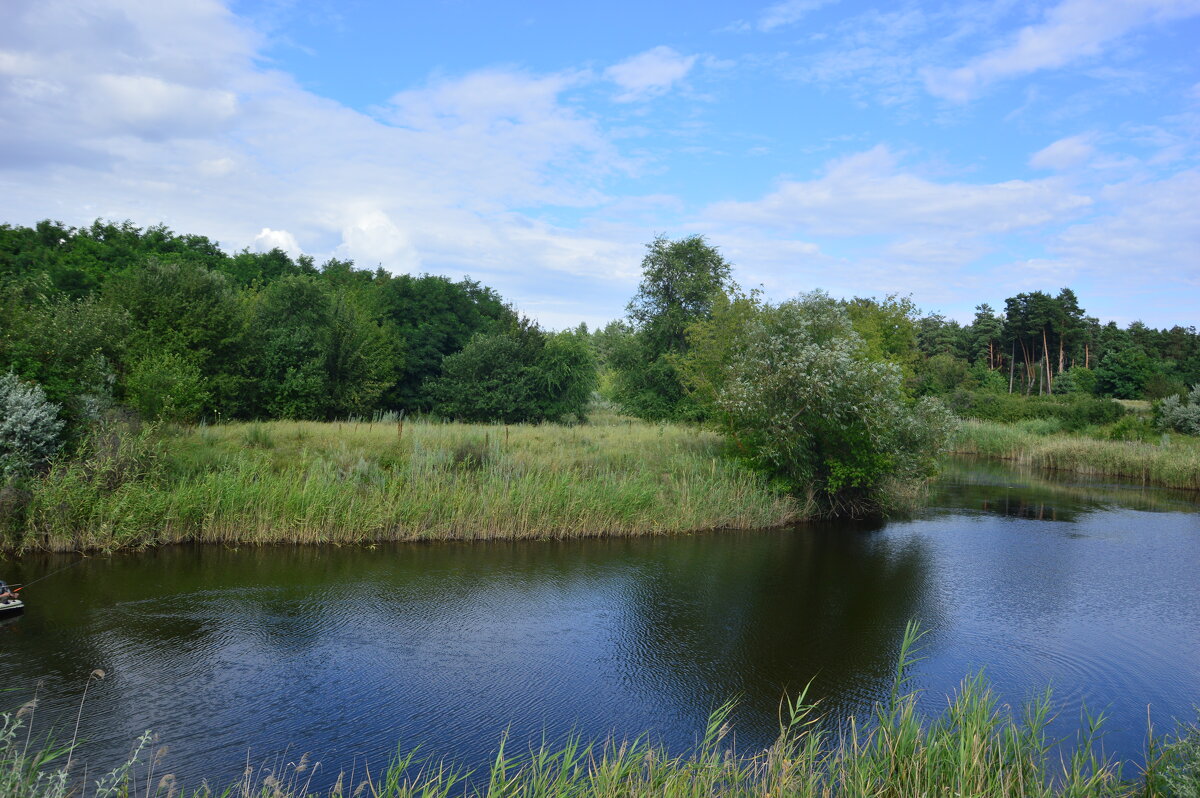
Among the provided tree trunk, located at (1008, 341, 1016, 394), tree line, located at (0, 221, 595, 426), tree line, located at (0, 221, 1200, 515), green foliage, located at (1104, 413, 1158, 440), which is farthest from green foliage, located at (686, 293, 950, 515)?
tree trunk, located at (1008, 341, 1016, 394)

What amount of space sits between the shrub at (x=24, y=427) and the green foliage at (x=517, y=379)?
17.1 metres

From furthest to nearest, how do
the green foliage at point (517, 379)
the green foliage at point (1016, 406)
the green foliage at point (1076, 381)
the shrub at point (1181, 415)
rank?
the green foliage at point (1076, 381)
the green foliage at point (1016, 406)
the shrub at point (1181, 415)
the green foliage at point (517, 379)

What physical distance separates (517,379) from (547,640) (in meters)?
20.7

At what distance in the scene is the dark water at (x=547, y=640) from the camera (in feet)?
23.1

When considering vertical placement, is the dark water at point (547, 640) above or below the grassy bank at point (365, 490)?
below

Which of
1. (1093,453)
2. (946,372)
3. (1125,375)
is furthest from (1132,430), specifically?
(1125,375)

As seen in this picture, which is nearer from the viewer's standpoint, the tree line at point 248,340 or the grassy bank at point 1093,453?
the tree line at point 248,340

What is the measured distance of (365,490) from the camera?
15055mm

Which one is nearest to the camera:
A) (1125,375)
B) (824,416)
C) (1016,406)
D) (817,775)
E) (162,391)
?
(817,775)

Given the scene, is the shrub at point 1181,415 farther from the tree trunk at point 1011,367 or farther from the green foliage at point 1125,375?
the tree trunk at point 1011,367

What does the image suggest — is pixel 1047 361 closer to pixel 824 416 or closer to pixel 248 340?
pixel 824 416

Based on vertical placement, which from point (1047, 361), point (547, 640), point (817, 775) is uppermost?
point (1047, 361)

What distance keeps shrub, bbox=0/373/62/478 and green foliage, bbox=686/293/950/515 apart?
1373 centimetres

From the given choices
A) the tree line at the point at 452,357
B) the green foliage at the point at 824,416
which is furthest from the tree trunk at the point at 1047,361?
the green foliage at the point at 824,416
